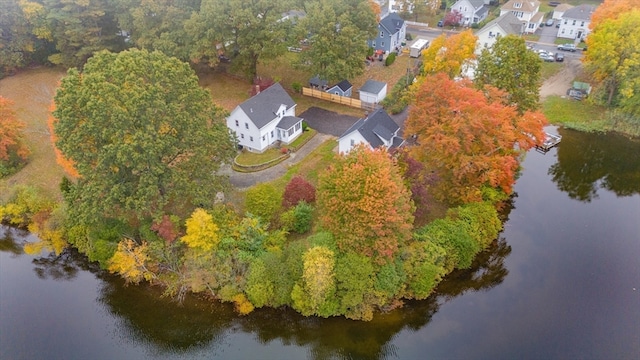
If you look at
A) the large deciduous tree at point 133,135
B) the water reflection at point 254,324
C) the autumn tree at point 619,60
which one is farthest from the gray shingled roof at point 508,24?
the large deciduous tree at point 133,135

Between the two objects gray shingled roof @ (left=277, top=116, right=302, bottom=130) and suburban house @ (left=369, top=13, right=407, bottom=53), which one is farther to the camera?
suburban house @ (left=369, top=13, right=407, bottom=53)

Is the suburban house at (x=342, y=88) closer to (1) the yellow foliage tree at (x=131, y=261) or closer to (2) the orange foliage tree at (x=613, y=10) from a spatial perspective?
(1) the yellow foliage tree at (x=131, y=261)

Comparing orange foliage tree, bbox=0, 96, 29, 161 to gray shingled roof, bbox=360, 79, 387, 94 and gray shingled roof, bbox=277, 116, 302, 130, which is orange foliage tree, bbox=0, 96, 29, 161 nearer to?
gray shingled roof, bbox=277, 116, 302, 130

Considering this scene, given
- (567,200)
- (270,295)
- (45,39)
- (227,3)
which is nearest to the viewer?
(270,295)

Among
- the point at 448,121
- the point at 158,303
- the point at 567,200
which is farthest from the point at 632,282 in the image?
the point at 158,303

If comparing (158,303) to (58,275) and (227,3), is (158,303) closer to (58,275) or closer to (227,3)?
(58,275)

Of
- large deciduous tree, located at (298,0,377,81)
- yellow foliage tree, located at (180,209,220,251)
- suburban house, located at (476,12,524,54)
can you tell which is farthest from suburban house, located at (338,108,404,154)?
suburban house, located at (476,12,524,54)

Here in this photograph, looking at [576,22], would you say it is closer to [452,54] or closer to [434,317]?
[452,54]
